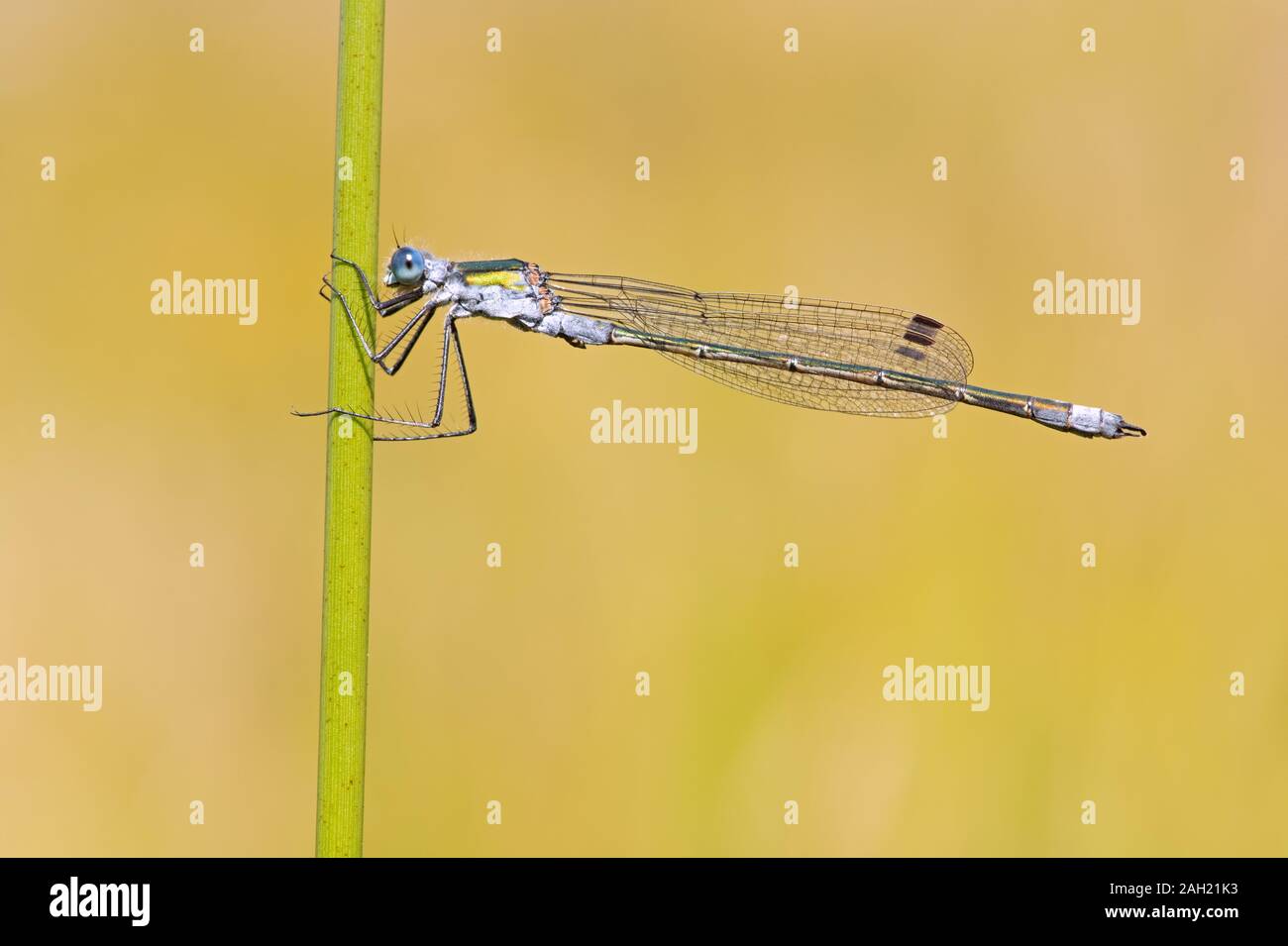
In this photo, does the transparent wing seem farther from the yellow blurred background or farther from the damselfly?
the yellow blurred background

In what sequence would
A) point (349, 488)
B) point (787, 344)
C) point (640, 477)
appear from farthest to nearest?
point (640, 477)
point (787, 344)
point (349, 488)

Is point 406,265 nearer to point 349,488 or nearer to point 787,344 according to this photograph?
point 349,488

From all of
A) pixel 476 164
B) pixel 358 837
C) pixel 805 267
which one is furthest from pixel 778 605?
pixel 358 837

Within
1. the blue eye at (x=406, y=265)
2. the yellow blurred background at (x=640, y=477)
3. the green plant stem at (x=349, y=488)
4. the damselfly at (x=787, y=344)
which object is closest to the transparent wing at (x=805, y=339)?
the damselfly at (x=787, y=344)

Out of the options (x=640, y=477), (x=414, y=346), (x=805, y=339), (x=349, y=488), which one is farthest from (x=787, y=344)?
(x=349, y=488)

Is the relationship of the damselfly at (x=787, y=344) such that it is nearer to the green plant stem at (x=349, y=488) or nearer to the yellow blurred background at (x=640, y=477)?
the yellow blurred background at (x=640, y=477)

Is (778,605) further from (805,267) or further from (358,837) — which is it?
(358,837)
